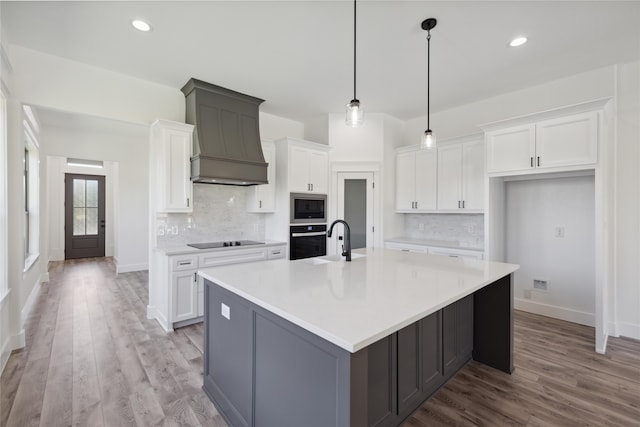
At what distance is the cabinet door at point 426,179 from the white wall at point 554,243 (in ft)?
3.18

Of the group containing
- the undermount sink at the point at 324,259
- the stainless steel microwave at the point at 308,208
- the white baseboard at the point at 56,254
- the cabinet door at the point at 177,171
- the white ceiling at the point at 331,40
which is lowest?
the white baseboard at the point at 56,254

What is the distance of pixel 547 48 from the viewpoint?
115 inches

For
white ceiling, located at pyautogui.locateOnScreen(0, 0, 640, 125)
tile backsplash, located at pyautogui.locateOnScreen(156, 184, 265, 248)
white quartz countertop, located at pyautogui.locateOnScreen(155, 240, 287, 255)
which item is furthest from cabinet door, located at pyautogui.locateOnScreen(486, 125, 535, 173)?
tile backsplash, located at pyautogui.locateOnScreen(156, 184, 265, 248)

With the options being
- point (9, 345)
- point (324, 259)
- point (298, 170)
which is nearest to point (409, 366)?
point (324, 259)

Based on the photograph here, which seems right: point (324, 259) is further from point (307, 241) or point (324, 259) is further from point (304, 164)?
→ point (304, 164)

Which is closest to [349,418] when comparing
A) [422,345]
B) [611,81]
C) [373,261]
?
[422,345]

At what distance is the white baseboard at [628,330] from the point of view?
10.5 feet

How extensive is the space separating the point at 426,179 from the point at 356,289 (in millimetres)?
3419

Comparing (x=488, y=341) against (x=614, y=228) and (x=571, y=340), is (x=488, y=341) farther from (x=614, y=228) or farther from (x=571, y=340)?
(x=614, y=228)

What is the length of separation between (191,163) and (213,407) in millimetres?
2702

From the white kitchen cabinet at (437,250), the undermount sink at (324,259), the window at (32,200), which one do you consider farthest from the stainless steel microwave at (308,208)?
the window at (32,200)

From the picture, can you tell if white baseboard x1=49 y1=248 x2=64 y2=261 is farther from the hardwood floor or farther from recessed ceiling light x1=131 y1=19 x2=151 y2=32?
recessed ceiling light x1=131 y1=19 x2=151 y2=32

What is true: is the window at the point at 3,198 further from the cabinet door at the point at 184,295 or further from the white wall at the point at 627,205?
the white wall at the point at 627,205

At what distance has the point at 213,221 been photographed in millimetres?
4281
